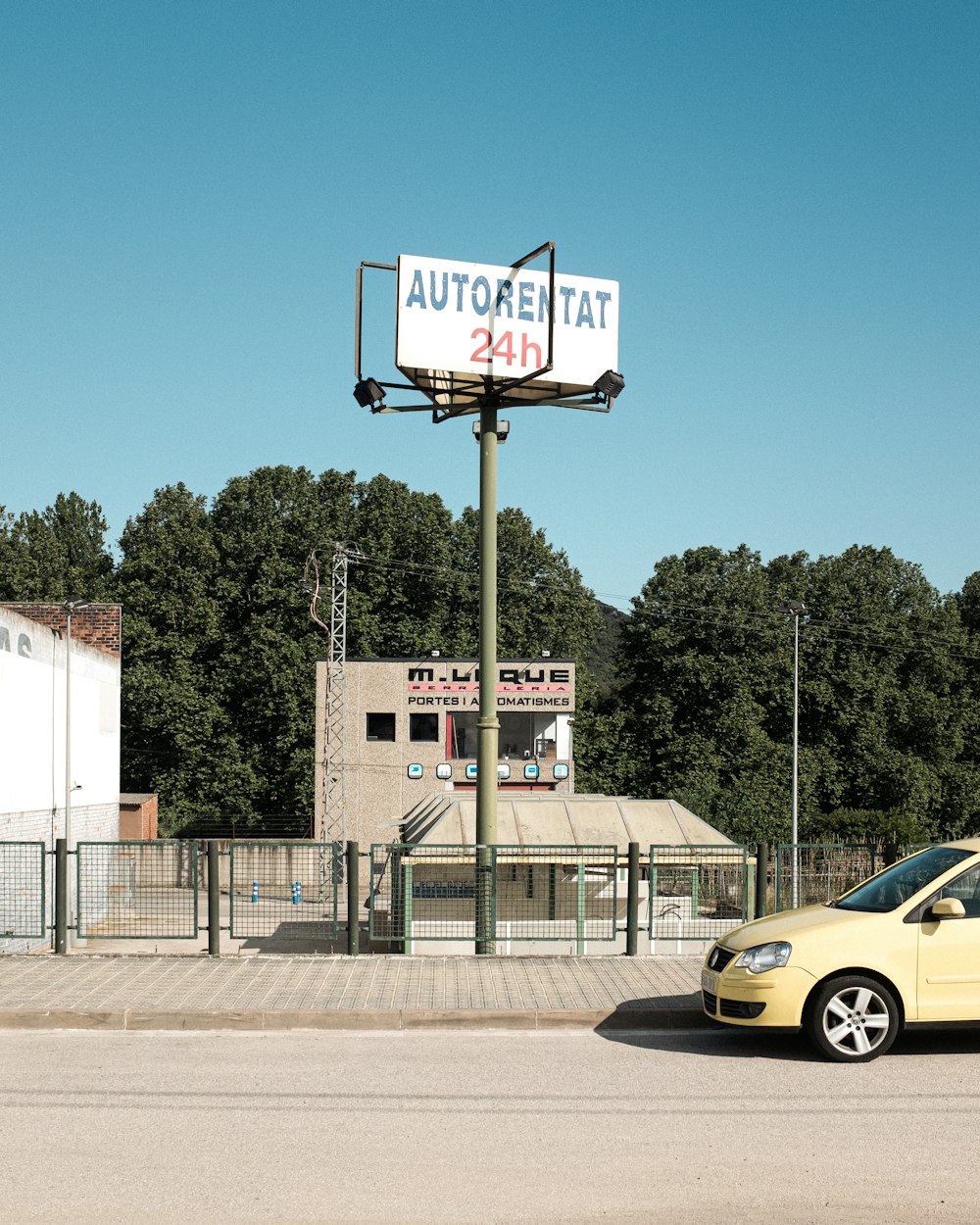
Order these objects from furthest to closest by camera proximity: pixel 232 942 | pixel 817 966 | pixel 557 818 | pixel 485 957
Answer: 1. pixel 557 818
2. pixel 232 942
3. pixel 485 957
4. pixel 817 966

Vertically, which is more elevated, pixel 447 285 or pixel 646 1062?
pixel 447 285

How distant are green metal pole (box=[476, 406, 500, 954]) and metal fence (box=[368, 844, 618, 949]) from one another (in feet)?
0.65

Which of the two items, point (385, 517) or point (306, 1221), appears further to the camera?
point (385, 517)

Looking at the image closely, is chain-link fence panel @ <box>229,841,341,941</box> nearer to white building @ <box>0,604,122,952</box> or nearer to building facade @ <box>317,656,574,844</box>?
white building @ <box>0,604,122,952</box>

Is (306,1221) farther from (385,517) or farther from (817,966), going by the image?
(385,517)

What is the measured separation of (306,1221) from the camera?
6316mm

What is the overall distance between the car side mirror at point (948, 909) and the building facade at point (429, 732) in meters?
39.4

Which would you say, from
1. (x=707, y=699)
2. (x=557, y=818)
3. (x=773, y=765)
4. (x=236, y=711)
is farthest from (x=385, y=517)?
(x=557, y=818)

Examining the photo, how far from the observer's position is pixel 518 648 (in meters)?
65.8

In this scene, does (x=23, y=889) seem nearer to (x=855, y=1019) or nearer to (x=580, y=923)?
(x=580, y=923)

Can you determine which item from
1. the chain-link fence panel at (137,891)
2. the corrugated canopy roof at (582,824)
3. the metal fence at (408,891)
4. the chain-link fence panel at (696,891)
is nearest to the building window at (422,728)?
the corrugated canopy roof at (582,824)

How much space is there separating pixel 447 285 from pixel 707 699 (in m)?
49.3

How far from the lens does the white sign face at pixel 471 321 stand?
643 inches

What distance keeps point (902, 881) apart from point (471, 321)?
29.7ft
